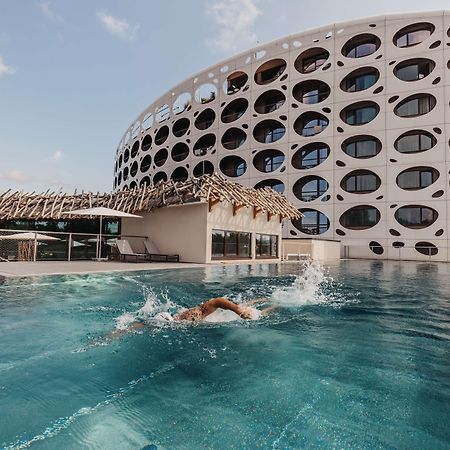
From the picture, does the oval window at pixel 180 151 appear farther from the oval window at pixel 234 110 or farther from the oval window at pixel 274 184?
the oval window at pixel 274 184

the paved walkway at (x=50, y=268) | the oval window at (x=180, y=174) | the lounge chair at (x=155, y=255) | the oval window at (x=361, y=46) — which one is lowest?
the paved walkway at (x=50, y=268)

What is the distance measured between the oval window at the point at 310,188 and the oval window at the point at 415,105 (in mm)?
8173

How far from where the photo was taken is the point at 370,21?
28.3 metres

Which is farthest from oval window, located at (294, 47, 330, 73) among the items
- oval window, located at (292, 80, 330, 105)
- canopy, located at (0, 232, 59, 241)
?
canopy, located at (0, 232, 59, 241)

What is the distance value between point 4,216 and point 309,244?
19.0 m

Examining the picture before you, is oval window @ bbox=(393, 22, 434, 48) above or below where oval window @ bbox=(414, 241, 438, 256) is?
above

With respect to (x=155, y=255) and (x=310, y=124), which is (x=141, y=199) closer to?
(x=155, y=255)

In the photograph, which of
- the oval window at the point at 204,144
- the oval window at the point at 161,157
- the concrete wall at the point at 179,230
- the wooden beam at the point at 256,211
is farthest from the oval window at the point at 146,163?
the wooden beam at the point at 256,211

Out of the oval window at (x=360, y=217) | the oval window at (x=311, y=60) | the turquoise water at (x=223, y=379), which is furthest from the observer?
the oval window at (x=311, y=60)

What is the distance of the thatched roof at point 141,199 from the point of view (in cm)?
1639

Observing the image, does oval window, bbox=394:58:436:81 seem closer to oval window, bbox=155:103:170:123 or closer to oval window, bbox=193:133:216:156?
oval window, bbox=193:133:216:156

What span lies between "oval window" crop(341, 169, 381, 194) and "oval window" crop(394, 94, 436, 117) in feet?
17.6

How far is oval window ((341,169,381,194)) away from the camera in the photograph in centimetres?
2805

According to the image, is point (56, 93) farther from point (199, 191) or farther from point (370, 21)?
point (370, 21)
